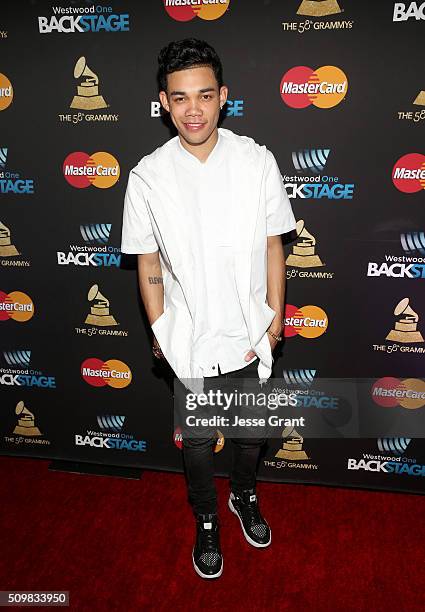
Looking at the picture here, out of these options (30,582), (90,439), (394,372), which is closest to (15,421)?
(90,439)

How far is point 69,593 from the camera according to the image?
7.22ft

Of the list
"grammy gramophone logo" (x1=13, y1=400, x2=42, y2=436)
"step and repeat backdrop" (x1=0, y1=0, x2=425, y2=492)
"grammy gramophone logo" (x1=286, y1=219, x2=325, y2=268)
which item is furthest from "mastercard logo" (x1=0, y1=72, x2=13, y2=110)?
"grammy gramophone logo" (x1=13, y1=400, x2=42, y2=436)

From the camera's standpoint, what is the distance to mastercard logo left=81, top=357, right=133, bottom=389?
2.84m

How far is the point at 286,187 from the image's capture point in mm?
2385

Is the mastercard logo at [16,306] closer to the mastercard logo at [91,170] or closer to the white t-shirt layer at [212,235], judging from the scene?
the mastercard logo at [91,170]

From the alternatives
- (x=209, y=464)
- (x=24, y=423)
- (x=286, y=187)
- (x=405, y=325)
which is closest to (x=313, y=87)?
(x=286, y=187)

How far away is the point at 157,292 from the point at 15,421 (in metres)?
1.46

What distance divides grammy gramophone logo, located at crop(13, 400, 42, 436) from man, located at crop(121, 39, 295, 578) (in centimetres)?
122

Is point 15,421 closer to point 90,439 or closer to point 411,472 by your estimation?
point 90,439

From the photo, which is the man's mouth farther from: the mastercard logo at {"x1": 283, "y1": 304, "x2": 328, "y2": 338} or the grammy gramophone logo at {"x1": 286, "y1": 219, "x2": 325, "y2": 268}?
the mastercard logo at {"x1": 283, "y1": 304, "x2": 328, "y2": 338}

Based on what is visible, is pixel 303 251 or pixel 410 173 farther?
pixel 303 251

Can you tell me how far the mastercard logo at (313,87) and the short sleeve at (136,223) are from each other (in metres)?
0.77

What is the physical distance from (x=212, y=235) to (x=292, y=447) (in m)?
1.41
